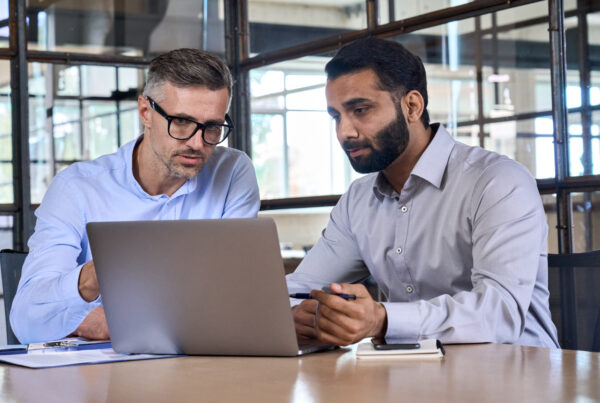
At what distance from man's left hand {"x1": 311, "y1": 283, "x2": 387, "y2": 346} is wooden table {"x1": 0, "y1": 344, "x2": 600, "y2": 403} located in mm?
42

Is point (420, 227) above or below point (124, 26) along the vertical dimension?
below

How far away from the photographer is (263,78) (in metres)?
4.08

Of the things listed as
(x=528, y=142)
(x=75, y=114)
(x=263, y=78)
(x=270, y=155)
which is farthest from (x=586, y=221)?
(x=75, y=114)

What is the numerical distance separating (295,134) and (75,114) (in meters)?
1.12

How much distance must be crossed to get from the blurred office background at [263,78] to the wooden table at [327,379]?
1.89 meters

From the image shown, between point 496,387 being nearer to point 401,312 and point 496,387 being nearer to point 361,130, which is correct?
point 401,312

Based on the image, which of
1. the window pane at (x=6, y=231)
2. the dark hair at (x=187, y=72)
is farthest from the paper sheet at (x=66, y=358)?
the window pane at (x=6, y=231)

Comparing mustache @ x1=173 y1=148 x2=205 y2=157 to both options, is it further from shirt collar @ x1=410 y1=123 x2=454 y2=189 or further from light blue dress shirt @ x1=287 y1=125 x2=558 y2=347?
shirt collar @ x1=410 y1=123 x2=454 y2=189

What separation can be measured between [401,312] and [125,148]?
1.30 m

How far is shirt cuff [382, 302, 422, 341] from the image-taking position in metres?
1.57

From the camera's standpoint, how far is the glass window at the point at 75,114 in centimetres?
393

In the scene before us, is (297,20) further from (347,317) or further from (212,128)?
(347,317)

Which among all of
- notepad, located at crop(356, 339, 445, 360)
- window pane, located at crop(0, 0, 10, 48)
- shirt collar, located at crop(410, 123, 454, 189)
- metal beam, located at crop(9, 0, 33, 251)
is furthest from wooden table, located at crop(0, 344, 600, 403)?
window pane, located at crop(0, 0, 10, 48)

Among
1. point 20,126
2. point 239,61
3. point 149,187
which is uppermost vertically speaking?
point 239,61
